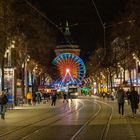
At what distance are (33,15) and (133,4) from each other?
11786 mm

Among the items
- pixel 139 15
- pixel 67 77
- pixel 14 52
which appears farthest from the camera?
pixel 67 77

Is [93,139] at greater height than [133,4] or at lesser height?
lesser

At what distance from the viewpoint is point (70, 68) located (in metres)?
173

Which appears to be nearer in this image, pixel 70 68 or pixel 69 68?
pixel 69 68

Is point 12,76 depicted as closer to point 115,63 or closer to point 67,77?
point 115,63

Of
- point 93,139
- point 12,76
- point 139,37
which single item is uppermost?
point 139,37

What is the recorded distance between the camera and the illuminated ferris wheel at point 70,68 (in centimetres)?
16875

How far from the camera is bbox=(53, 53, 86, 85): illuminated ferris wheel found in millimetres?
168750

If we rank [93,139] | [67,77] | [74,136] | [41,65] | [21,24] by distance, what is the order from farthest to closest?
[67,77] < [41,65] < [21,24] < [74,136] < [93,139]

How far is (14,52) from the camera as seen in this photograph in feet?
221

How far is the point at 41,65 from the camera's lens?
101 metres

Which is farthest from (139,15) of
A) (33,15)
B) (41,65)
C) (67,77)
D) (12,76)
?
(67,77)

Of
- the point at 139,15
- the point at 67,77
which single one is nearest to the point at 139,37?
the point at 139,15

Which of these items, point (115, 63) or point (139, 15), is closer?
point (139, 15)
